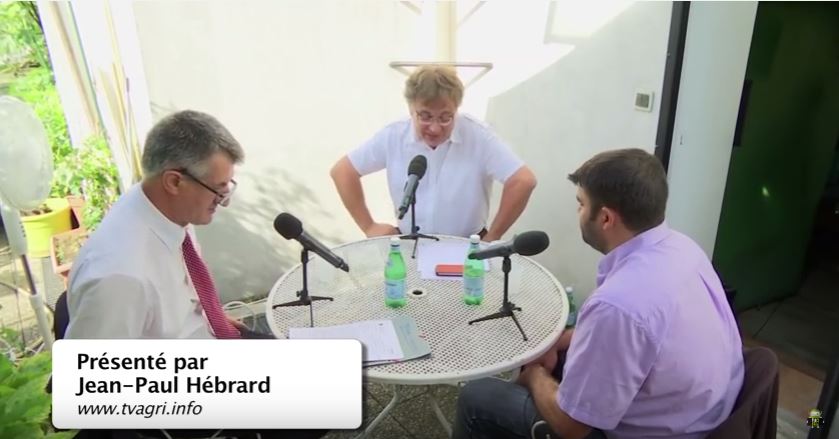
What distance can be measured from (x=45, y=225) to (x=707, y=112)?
533 cm

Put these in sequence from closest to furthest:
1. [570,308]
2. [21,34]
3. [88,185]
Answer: [570,308]
[88,185]
[21,34]

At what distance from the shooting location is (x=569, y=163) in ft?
11.8

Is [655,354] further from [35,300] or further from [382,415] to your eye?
[35,300]

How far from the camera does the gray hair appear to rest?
1832 mm

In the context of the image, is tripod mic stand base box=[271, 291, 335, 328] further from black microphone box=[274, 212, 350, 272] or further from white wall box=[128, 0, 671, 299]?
white wall box=[128, 0, 671, 299]

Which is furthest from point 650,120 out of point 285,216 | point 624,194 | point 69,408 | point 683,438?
point 69,408

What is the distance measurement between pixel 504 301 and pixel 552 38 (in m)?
2.11

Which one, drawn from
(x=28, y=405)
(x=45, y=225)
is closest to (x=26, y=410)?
(x=28, y=405)

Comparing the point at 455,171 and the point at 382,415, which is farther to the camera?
the point at 455,171

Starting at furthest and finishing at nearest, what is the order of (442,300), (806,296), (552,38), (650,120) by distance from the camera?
1. (806,296)
2. (552,38)
3. (650,120)
4. (442,300)

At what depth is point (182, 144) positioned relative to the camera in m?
1.84

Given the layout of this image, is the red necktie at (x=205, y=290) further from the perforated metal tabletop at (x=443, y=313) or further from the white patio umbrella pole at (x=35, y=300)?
the white patio umbrella pole at (x=35, y=300)

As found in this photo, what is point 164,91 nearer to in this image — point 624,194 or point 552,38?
point 552,38

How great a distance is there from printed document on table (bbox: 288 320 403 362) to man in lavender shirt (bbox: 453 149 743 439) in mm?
538
